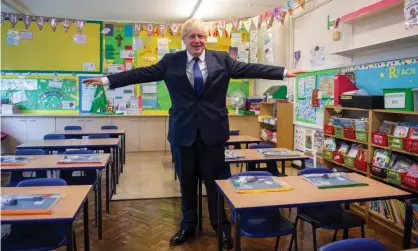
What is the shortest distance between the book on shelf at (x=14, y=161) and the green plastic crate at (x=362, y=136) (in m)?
3.21

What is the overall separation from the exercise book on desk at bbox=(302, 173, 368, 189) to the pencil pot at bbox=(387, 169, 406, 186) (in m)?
0.75

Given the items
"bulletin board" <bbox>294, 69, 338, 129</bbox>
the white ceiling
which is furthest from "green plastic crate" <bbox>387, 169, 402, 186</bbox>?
the white ceiling

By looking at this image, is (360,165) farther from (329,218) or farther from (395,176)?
(329,218)

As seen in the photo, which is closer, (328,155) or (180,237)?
(180,237)

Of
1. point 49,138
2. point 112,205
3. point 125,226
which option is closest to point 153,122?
point 49,138

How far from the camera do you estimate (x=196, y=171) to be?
9.52ft

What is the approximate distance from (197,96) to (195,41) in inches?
16.4

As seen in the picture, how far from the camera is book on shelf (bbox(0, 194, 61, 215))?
1.78 metres

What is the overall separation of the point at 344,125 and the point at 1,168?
3415 mm

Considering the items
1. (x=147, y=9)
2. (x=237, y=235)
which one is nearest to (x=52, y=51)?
(x=147, y=9)

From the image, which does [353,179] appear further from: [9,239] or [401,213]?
[9,239]

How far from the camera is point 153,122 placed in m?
7.24

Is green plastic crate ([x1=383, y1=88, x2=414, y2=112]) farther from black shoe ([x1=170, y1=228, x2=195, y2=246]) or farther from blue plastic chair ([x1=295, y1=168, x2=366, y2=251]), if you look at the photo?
black shoe ([x1=170, y1=228, x2=195, y2=246])

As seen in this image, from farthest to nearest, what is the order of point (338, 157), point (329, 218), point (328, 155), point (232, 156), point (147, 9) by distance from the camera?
point (147, 9)
point (328, 155)
point (338, 157)
point (232, 156)
point (329, 218)
